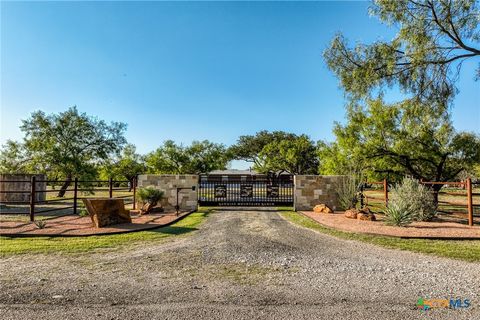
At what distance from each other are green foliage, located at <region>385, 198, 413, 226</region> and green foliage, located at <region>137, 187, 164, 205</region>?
27.5ft

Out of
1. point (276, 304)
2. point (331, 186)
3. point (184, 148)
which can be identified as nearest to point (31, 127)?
point (184, 148)

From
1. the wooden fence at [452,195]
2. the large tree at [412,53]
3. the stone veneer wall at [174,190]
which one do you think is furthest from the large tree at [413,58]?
the stone veneer wall at [174,190]

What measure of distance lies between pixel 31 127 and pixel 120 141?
5800mm

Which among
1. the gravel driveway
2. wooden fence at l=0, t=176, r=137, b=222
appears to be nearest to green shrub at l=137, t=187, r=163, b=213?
wooden fence at l=0, t=176, r=137, b=222

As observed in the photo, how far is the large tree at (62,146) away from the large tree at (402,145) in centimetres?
1674

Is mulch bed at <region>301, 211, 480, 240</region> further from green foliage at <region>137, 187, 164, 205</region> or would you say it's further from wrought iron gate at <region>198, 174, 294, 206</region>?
green foliage at <region>137, 187, 164, 205</region>

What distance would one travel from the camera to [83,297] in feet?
11.4

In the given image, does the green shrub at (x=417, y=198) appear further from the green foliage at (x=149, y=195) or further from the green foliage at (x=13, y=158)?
the green foliage at (x=13, y=158)

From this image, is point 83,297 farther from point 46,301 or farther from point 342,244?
point 342,244

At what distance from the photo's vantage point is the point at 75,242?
21.4 ft

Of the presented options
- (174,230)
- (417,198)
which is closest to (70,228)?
(174,230)

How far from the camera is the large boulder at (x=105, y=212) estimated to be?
8320mm

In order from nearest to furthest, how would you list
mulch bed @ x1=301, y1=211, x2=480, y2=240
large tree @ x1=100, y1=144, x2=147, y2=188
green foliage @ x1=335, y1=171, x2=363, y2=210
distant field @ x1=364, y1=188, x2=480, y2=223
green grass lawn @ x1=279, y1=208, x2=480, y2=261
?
green grass lawn @ x1=279, y1=208, x2=480, y2=261 → mulch bed @ x1=301, y1=211, x2=480, y2=240 → distant field @ x1=364, y1=188, x2=480, y2=223 → green foliage @ x1=335, y1=171, x2=363, y2=210 → large tree @ x1=100, y1=144, x2=147, y2=188

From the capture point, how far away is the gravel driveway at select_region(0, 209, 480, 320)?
3113 millimetres
